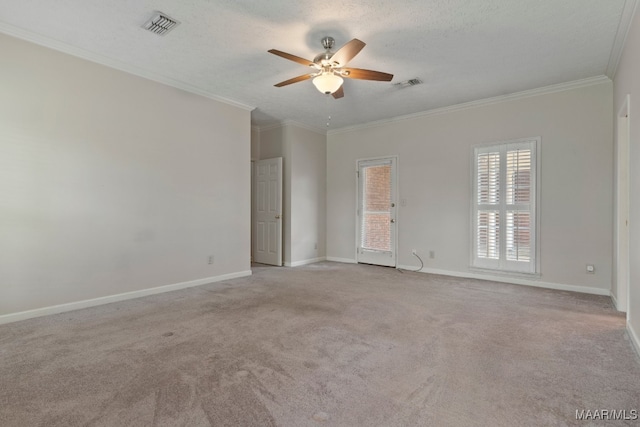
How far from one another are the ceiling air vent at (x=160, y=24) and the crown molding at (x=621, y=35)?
3.84 metres

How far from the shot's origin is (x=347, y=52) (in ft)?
9.50

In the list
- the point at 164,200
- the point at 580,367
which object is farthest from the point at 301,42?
→ the point at 580,367

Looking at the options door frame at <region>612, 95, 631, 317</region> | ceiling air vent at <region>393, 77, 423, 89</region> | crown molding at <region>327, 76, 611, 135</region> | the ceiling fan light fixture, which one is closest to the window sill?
door frame at <region>612, 95, 631, 317</region>

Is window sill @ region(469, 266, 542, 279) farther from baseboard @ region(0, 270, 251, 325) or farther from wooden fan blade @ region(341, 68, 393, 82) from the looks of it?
baseboard @ region(0, 270, 251, 325)

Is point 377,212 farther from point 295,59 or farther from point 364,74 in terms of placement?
point 295,59

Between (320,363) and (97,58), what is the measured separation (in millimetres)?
3958

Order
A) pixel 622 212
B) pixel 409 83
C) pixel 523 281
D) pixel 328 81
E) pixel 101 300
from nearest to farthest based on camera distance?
pixel 328 81
pixel 622 212
pixel 101 300
pixel 409 83
pixel 523 281

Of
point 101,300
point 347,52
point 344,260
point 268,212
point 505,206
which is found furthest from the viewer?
point 344,260

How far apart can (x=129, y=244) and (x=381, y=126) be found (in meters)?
4.64

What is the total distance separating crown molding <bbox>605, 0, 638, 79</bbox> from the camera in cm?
266

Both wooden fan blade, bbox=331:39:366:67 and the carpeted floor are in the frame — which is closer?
the carpeted floor

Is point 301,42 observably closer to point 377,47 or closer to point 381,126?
point 377,47

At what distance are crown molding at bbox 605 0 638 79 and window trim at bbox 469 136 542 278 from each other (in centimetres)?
106

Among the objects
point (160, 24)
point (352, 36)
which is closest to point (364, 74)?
point (352, 36)
